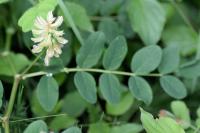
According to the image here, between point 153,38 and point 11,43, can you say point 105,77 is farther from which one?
point 11,43

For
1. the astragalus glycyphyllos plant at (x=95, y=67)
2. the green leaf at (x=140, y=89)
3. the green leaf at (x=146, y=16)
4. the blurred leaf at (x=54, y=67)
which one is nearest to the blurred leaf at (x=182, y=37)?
the astragalus glycyphyllos plant at (x=95, y=67)

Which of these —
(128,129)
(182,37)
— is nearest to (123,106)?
(128,129)

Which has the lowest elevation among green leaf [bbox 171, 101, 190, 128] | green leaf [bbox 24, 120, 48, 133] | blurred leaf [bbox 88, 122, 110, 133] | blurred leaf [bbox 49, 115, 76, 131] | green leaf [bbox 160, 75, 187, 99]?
green leaf [bbox 171, 101, 190, 128]

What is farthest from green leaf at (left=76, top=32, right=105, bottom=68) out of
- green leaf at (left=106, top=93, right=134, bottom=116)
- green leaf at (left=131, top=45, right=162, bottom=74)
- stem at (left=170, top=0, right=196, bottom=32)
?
stem at (left=170, top=0, right=196, bottom=32)

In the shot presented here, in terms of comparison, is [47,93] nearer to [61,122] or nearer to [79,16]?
[61,122]

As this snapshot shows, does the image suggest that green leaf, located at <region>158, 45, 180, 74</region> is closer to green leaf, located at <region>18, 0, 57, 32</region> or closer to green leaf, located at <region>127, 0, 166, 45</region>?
green leaf, located at <region>127, 0, 166, 45</region>
